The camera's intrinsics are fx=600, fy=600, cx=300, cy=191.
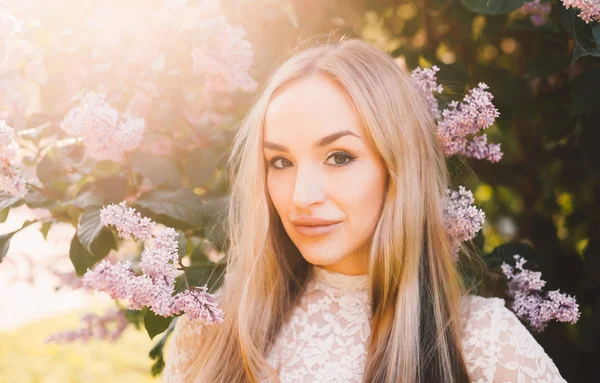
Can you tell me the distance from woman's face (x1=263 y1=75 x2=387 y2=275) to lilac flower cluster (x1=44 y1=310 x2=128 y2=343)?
112 cm

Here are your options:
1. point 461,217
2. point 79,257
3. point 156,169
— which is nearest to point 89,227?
point 79,257

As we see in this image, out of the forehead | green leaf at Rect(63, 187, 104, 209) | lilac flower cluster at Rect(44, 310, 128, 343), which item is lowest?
lilac flower cluster at Rect(44, 310, 128, 343)

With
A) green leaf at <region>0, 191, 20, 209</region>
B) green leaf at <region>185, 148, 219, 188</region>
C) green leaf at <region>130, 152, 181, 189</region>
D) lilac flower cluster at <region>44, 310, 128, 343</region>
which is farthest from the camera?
lilac flower cluster at <region>44, 310, 128, 343</region>

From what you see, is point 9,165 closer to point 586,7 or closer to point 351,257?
point 351,257

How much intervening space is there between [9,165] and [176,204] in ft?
1.28

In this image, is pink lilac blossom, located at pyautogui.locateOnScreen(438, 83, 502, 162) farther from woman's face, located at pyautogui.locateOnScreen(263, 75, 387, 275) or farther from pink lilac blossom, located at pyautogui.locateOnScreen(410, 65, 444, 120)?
woman's face, located at pyautogui.locateOnScreen(263, 75, 387, 275)

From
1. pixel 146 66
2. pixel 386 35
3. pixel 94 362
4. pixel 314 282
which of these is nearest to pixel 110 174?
pixel 146 66

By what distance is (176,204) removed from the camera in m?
1.51

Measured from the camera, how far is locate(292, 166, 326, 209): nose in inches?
52.6

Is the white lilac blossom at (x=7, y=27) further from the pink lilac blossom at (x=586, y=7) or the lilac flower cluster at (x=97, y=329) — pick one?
the pink lilac blossom at (x=586, y=7)

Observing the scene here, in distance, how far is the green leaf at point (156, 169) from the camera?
5.09 ft

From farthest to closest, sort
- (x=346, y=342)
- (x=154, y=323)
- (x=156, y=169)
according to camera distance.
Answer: (x=156, y=169) < (x=346, y=342) < (x=154, y=323)

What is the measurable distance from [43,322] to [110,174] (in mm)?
3890

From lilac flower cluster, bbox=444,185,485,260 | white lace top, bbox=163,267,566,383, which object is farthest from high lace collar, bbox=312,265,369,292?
lilac flower cluster, bbox=444,185,485,260
